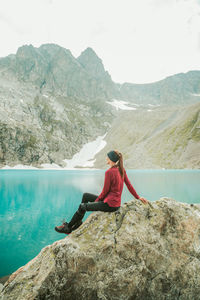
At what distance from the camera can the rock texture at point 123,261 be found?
4.85 m

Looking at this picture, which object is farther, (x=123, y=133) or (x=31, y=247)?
(x=123, y=133)

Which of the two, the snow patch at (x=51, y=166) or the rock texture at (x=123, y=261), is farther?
the snow patch at (x=51, y=166)

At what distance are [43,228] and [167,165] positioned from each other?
119 m

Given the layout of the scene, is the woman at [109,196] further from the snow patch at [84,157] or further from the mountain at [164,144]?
the snow patch at [84,157]

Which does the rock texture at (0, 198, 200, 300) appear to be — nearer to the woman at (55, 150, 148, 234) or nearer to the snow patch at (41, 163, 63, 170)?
the woman at (55, 150, 148, 234)

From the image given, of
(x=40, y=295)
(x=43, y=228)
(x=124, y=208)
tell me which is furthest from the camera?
(x=43, y=228)

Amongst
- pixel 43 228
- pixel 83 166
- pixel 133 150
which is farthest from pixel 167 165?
pixel 43 228

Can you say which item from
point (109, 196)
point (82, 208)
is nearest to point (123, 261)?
point (109, 196)

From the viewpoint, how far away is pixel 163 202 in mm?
6508

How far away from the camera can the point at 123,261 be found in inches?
205

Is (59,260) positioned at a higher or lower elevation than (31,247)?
higher

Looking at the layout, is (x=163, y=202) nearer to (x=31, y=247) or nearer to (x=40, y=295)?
(x=40, y=295)

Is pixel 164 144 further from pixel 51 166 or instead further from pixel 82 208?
pixel 82 208

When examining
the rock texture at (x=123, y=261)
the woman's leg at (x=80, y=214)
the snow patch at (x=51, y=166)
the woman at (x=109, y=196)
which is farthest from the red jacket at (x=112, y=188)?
the snow patch at (x=51, y=166)
